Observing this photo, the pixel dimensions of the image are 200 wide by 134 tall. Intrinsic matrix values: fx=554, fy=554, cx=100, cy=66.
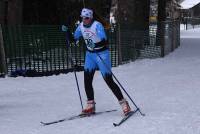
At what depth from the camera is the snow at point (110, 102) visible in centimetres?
809

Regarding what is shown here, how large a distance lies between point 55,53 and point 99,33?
7168 mm

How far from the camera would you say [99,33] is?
28.7 ft

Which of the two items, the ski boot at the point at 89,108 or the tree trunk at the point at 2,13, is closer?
the ski boot at the point at 89,108

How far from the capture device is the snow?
809 cm

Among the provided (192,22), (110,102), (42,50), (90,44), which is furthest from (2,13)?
(192,22)

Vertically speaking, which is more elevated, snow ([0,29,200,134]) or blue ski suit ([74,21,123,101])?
blue ski suit ([74,21,123,101])

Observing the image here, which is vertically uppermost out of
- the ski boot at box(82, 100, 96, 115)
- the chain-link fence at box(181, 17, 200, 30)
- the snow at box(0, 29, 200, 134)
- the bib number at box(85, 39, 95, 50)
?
the bib number at box(85, 39, 95, 50)

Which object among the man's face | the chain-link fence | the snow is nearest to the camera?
the snow

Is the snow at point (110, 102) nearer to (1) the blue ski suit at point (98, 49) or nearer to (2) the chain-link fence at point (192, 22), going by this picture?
(1) the blue ski suit at point (98, 49)

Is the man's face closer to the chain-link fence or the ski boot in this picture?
the ski boot

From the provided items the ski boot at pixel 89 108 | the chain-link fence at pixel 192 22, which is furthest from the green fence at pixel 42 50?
the chain-link fence at pixel 192 22

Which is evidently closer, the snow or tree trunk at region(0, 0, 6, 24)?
the snow

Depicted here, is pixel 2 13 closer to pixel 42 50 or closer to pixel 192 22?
pixel 42 50

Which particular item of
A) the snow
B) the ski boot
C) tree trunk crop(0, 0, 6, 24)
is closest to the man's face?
the ski boot
